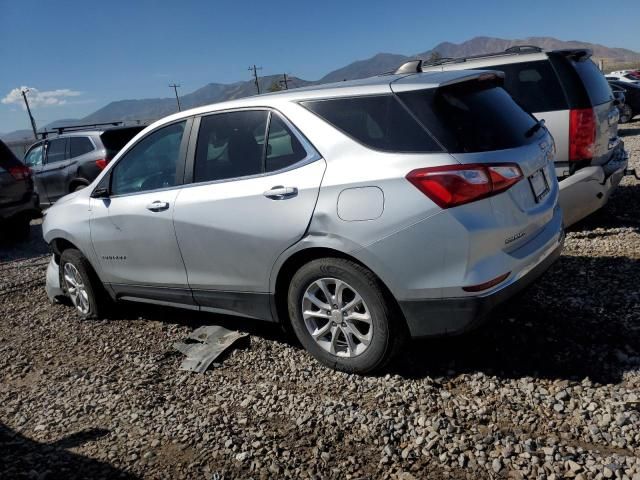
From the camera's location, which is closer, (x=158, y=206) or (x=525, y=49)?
(x=158, y=206)

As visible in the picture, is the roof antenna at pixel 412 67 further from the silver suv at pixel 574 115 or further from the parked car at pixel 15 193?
the parked car at pixel 15 193

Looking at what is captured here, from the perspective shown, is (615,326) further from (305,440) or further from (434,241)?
(305,440)

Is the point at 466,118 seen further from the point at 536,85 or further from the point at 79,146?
the point at 79,146

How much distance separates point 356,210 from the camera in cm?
313

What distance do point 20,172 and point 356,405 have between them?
8614 millimetres

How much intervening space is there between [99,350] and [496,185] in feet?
11.2

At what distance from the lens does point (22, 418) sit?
363 cm

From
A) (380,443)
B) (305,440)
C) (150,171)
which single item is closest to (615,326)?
(380,443)

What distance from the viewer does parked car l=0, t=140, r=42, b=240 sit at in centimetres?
930

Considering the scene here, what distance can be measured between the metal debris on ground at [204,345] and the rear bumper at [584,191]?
3280 millimetres

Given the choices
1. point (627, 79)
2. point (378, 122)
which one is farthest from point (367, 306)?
point (627, 79)

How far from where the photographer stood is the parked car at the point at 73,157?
10.5 m

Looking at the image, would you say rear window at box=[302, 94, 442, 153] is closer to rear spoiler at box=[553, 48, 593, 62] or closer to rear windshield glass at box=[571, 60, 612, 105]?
rear windshield glass at box=[571, 60, 612, 105]

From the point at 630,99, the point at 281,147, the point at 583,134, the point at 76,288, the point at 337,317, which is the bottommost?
the point at 630,99
